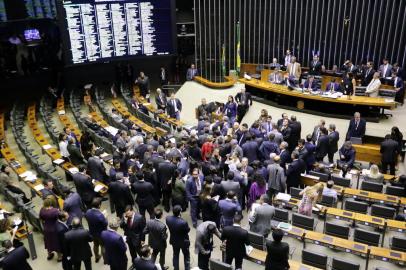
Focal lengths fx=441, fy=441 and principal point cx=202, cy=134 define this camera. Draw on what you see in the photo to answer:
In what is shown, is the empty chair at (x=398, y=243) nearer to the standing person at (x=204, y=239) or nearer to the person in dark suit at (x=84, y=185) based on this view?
the standing person at (x=204, y=239)

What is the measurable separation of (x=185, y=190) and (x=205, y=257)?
1871 mm

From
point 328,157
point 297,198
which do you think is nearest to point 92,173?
point 297,198

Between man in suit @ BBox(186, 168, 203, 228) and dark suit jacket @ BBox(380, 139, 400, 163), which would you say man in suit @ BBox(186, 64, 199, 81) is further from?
man in suit @ BBox(186, 168, 203, 228)

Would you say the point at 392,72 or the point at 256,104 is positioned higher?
the point at 392,72

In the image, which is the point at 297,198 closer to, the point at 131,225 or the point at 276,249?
the point at 276,249

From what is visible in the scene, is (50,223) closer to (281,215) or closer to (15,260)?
(15,260)

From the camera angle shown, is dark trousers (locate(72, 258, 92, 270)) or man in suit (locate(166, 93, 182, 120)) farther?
man in suit (locate(166, 93, 182, 120))

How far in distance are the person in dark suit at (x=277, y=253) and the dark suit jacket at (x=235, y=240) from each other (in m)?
0.44

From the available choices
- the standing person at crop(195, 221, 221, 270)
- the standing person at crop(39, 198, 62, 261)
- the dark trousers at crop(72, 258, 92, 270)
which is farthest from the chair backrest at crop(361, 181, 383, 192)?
the standing person at crop(39, 198, 62, 261)

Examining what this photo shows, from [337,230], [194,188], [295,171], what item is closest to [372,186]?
[295,171]

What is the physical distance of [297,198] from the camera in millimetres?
9117

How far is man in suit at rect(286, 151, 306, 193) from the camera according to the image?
9320 mm

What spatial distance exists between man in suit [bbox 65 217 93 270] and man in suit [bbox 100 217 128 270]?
342 mm

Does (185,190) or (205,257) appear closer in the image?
(205,257)
